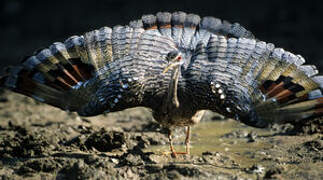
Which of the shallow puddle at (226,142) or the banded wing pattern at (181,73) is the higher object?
the banded wing pattern at (181,73)

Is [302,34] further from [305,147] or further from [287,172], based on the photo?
[287,172]

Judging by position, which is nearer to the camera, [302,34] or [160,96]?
[160,96]

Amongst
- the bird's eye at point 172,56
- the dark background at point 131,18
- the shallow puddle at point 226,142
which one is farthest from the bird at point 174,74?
the dark background at point 131,18

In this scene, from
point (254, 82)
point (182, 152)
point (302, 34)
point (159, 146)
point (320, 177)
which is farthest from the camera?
point (302, 34)

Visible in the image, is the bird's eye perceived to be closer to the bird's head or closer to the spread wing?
the bird's head

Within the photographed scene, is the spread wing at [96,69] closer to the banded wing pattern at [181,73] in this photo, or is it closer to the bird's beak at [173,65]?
the banded wing pattern at [181,73]

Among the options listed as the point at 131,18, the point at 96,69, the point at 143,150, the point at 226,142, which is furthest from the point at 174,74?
the point at 131,18

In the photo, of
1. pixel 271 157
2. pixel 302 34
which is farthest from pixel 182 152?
pixel 302 34
